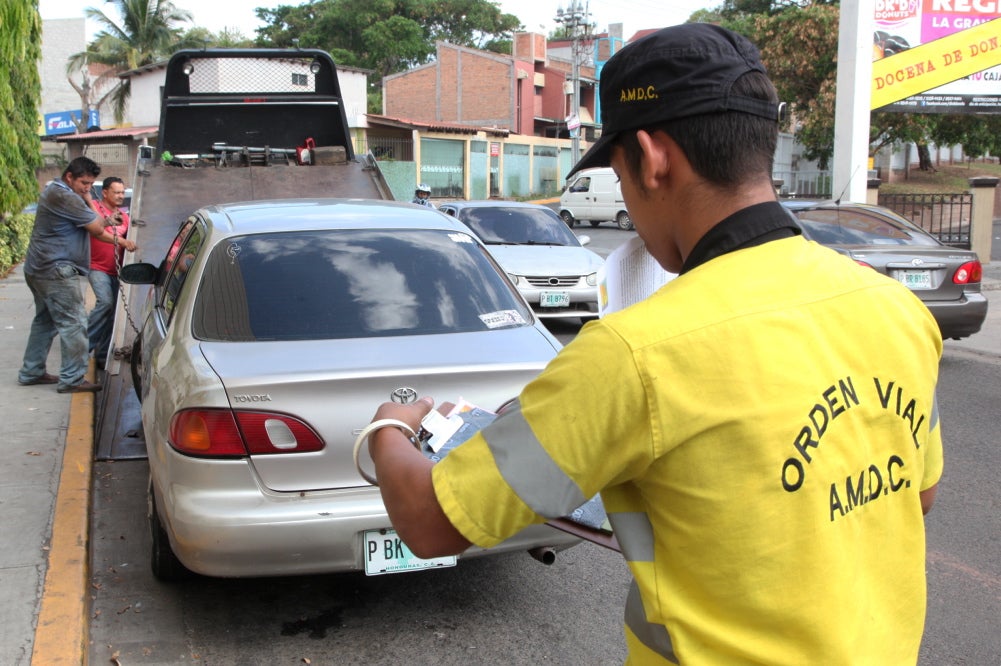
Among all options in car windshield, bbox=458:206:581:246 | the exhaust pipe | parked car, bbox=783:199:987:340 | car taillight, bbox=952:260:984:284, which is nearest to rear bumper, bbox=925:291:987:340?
parked car, bbox=783:199:987:340

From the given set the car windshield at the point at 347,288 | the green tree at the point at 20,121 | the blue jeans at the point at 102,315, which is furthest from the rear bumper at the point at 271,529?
the green tree at the point at 20,121

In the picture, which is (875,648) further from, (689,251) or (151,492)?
(151,492)

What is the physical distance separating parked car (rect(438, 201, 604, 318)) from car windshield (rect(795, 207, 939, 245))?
2.40m

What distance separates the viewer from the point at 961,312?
9484 millimetres

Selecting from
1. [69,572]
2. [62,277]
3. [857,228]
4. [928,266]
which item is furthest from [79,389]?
[928,266]

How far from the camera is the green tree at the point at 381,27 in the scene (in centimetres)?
5828

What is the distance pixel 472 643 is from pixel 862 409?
3.00 meters

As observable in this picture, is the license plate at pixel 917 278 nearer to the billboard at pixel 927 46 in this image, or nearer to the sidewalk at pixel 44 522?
the sidewalk at pixel 44 522

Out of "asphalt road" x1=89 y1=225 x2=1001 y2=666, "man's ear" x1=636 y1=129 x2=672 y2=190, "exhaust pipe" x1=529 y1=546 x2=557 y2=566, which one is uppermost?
"man's ear" x1=636 y1=129 x2=672 y2=190

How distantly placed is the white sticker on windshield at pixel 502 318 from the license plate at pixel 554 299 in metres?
6.63

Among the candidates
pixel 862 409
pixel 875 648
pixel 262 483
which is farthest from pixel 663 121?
pixel 262 483

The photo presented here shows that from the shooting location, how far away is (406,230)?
4.89 m

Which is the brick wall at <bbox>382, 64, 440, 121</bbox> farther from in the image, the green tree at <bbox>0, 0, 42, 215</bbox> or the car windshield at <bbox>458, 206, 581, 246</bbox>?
the car windshield at <bbox>458, 206, 581, 246</bbox>

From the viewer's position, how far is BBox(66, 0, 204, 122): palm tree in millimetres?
47906
